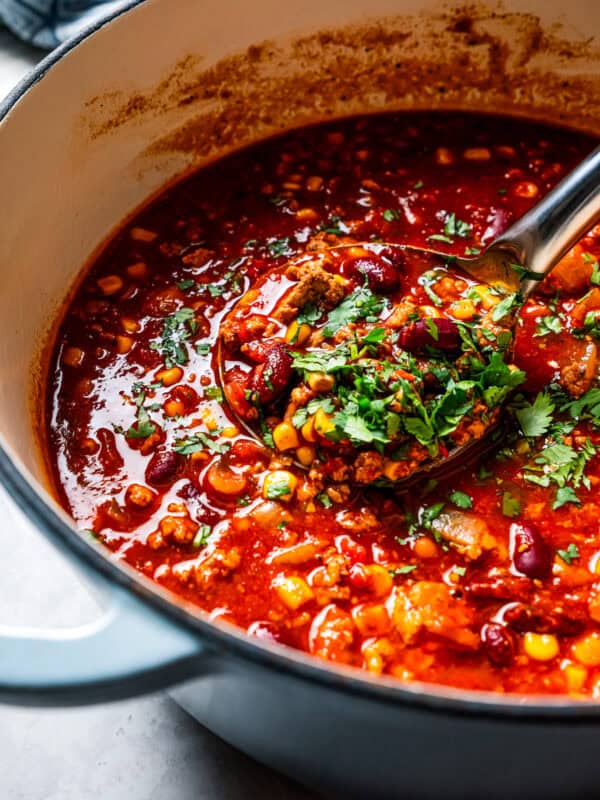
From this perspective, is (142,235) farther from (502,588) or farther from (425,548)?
(502,588)

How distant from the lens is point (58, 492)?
279 cm

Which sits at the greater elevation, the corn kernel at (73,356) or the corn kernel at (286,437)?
the corn kernel at (73,356)

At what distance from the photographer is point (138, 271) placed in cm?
329

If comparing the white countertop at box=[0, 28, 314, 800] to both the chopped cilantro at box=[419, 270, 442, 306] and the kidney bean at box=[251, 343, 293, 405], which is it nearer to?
the kidney bean at box=[251, 343, 293, 405]

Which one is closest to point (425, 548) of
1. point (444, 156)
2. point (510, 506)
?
point (510, 506)

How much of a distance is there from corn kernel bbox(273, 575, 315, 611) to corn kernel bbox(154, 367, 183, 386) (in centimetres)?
78

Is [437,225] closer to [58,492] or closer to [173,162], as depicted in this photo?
[173,162]

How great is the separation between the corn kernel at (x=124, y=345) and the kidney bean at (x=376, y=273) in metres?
0.78

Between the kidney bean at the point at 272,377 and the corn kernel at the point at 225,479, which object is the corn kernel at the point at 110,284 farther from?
the corn kernel at the point at 225,479

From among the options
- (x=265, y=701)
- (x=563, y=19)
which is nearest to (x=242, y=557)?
(x=265, y=701)

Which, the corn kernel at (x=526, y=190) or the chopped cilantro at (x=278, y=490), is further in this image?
the corn kernel at (x=526, y=190)

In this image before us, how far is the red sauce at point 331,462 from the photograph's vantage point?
2498 millimetres

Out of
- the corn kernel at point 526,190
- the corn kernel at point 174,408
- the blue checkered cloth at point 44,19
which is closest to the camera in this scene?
the corn kernel at point 174,408

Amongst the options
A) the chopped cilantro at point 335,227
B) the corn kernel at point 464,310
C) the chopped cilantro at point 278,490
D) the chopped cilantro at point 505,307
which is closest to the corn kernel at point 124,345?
the chopped cilantro at point 278,490
